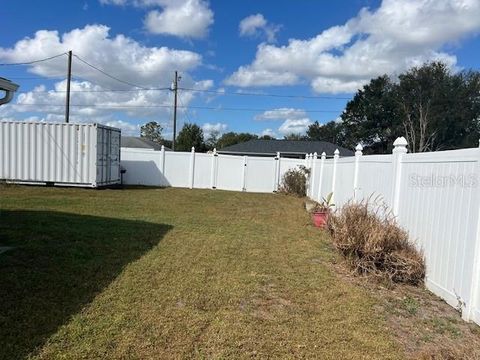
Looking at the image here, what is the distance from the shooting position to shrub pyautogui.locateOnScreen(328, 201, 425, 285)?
5.71 m

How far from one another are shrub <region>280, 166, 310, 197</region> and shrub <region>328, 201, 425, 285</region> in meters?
13.3

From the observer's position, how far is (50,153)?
17531 millimetres

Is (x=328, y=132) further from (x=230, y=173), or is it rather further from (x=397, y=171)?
(x=397, y=171)

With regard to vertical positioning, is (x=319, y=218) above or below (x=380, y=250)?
below

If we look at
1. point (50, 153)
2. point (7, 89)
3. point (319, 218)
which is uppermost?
point (7, 89)

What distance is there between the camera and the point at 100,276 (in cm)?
542

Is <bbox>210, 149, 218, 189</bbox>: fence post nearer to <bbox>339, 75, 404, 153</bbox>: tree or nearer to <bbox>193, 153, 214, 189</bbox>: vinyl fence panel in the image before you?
<bbox>193, 153, 214, 189</bbox>: vinyl fence panel

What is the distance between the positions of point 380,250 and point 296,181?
1482 cm

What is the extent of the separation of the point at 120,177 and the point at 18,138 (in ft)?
16.7

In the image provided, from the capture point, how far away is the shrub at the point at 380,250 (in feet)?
18.7

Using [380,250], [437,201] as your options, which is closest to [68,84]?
[380,250]

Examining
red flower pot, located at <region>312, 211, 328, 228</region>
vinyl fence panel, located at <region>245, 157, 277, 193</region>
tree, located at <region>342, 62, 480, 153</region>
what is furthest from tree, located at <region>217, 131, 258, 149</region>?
red flower pot, located at <region>312, 211, 328, 228</region>

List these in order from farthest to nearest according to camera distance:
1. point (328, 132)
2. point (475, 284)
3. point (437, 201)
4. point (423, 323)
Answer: point (328, 132) → point (437, 201) → point (423, 323) → point (475, 284)

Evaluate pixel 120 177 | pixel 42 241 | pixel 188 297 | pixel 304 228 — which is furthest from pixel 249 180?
pixel 188 297
